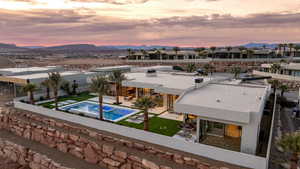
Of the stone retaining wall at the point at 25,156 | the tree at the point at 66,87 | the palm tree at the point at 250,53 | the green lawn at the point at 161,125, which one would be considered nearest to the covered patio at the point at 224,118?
the green lawn at the point at 161,125

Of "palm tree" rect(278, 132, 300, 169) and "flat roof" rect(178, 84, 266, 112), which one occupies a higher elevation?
"flat roof" rect(178, 84, 266, 112)

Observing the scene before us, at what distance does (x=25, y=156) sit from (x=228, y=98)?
19875 millimetres

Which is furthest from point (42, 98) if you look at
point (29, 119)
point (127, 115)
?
point (127, 115)

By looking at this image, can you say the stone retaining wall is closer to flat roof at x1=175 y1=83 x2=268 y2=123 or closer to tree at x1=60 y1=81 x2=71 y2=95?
tree at x1=60 y1=81 x2=71 y2=95

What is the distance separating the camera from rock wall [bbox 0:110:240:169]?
13656 mm

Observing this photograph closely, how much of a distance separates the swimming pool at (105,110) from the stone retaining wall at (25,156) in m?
5.93

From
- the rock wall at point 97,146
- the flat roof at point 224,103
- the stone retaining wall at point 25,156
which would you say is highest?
the flat roof at point 224,103

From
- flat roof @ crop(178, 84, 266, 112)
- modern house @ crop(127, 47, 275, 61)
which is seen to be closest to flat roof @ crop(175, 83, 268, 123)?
flat roof @ crop(178, 84, 266, 112)

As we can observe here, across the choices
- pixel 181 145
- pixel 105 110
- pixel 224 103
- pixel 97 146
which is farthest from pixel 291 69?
pixel 97 146

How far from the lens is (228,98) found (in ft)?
56.6

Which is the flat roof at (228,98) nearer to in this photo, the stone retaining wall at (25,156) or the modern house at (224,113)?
the modern house at (224,113)

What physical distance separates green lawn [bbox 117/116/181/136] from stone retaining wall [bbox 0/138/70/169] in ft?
22.7

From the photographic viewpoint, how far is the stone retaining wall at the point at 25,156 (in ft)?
56.0

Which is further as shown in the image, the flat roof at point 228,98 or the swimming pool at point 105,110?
the swimming pool at point 105,110
